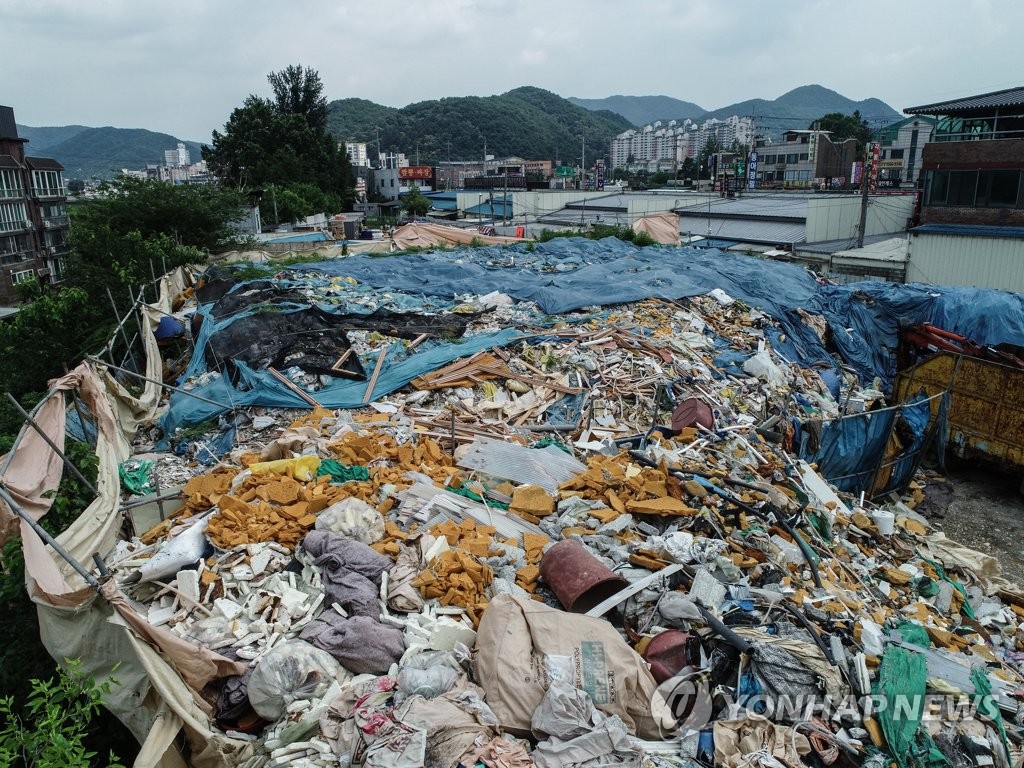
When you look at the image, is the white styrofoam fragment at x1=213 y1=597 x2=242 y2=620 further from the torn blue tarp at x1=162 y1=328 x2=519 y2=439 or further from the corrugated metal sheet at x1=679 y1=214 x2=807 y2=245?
the corrugated metal sheet at x1=679 y1=214 x2=807 y2=245

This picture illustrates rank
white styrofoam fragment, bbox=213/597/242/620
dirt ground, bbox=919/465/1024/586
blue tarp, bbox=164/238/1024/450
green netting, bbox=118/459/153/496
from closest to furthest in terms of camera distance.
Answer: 1. white styrofoam fragment, bbox=213/597/242/620
2. green netting, bbox=118/459/153/496
3. dirt ground, bbox=919/465/1024/586
4. blue tarp, bbox=164/238/1024/450

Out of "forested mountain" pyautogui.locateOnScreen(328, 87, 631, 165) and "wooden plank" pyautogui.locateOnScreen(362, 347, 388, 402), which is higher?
"forested mountain" pyautogui.locateOnScreen(328, 87, 631, 165)

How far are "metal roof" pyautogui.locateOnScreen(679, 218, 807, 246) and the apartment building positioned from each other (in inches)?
1397

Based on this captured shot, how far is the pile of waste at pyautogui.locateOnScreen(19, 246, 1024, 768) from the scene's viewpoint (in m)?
4.32

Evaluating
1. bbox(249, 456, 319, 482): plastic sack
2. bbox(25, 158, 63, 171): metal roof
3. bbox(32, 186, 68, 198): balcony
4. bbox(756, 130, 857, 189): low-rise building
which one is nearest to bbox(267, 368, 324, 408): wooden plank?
bbox(249, 456, 319, 482): plastic sack

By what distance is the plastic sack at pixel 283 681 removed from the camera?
14.7 ft

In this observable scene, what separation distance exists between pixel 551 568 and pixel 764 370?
26.1 feet

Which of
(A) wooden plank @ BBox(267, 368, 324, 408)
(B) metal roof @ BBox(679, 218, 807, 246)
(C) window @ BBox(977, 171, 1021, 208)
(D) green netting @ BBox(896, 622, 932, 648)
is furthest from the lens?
(B) metal roof @ BBox(679, 218, 807, 246)

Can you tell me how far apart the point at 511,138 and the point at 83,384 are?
5483 inches

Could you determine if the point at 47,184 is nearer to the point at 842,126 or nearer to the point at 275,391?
the point at 275,391

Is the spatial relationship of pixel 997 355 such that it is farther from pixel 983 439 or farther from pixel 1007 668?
pixel 1007 668

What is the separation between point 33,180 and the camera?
148 feet

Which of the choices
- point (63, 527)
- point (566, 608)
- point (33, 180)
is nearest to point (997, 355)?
point (566, 608)

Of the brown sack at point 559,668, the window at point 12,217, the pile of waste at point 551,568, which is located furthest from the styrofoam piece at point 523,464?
the window at point 12,217
